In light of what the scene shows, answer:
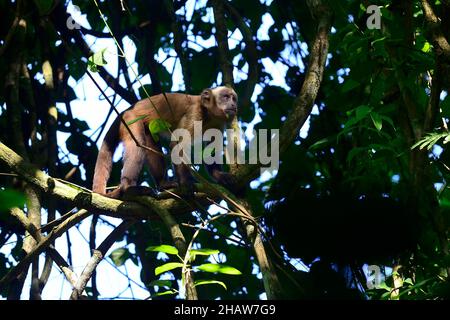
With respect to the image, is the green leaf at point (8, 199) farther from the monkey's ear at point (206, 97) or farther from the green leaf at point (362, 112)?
the monkey's ear at point (206, 97)

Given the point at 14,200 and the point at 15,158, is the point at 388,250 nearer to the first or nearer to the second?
the point at 14,200

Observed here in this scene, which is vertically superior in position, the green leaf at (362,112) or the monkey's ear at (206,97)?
the monkey's ear at (206,97)

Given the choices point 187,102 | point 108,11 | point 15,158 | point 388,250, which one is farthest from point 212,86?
point 388,250

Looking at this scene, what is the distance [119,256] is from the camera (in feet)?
23.6

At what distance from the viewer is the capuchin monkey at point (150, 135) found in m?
6.70

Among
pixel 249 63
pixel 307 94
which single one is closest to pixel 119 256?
pixel 249 63

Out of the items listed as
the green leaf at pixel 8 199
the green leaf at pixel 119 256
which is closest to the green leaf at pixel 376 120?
the green leaf at pixel 8 199

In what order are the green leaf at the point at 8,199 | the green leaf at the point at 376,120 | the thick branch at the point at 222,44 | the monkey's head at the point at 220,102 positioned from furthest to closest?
the monkey's head at the point at 220,102
the thick branch at the point at 222,44
the green leaf at the point at 376,120
the green leaf at the point at 8,199

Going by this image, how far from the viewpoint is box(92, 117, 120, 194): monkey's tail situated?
269 inches

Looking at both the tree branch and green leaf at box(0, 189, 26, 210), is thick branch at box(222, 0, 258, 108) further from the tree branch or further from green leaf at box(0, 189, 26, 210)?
green leaf at box(0, 189, 26, 210)

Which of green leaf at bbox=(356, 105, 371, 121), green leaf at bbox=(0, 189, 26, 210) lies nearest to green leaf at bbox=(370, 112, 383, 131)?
green leaf at bbox=(356, 105, 371, 121)

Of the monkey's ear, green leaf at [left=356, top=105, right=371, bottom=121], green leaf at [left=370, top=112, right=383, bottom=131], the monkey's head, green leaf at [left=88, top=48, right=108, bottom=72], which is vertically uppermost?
the monkey's ear

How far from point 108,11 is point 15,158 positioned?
323 cm

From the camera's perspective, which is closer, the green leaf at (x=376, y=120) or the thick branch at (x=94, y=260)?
the green leaf at (x=376, y=120)
